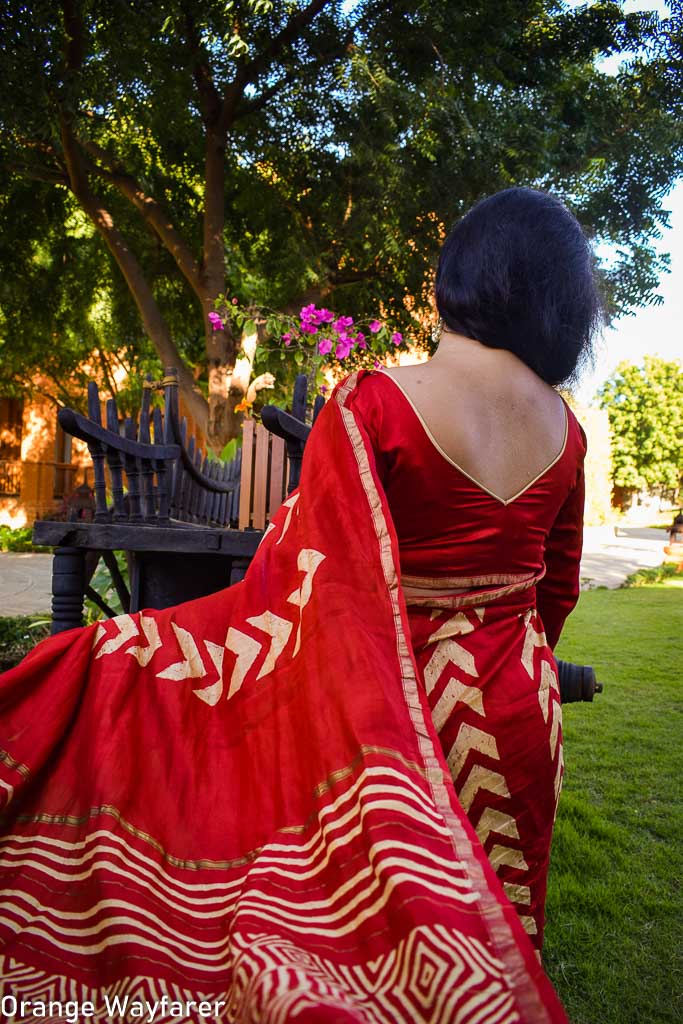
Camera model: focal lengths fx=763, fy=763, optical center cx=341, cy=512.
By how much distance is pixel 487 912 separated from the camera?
91 cm

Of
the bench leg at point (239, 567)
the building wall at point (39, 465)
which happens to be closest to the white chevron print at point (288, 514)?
the bench leg at point (239, 567)

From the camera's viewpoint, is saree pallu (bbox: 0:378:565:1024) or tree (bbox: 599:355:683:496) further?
tree (bbox: 599:355:683:496)

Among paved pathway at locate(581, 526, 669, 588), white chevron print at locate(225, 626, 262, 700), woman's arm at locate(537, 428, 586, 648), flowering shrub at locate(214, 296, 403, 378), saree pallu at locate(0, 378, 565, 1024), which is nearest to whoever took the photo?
saree pallu at locate(0, 378, 565, 1024)

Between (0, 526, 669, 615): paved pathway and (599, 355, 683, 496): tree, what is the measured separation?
2443cm

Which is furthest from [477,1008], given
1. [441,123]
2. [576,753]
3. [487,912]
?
[441,123]

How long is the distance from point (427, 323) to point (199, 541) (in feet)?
34.0

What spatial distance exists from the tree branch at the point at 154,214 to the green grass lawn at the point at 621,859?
7.17 metres

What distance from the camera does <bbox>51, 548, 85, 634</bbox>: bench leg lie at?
2.76 m

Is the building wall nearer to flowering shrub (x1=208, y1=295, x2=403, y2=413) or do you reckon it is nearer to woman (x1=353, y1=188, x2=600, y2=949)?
flowering shrub (x1=208, y1=295, x2=403, y2=413)

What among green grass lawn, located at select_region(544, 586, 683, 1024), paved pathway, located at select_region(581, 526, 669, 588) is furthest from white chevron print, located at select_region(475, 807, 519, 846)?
paved pathway, located at select_region(581, 526, 669, 588)

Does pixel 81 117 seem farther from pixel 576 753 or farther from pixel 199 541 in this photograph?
pixel 576 753

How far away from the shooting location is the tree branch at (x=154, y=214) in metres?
10.1

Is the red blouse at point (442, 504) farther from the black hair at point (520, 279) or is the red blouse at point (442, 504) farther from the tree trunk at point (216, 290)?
the tree trunk at point (216, 290)

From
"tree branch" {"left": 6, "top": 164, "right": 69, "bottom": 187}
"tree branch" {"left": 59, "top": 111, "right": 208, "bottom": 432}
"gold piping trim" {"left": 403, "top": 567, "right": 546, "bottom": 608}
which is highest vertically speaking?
"tree branch" {"left": 6, "top": 164, "right": 69, "bottom": 187}
